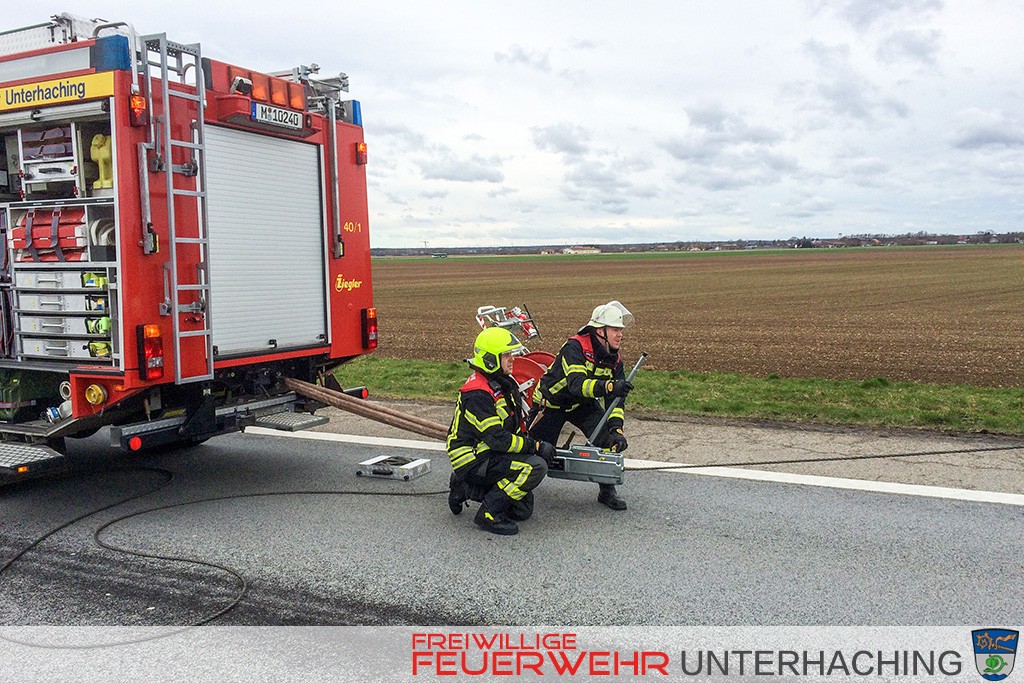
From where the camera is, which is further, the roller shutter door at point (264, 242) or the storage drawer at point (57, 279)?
the roller shutter door at point (264, 242)

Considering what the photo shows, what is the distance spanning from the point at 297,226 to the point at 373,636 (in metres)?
4.21

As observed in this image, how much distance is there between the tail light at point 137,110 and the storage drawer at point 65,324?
55.5 inches

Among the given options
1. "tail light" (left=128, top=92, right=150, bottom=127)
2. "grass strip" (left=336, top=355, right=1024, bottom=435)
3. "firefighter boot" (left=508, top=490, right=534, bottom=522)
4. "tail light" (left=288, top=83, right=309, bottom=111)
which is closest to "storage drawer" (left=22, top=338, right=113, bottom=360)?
"tail light" (left=128, top=92, right=150, bottom=127)

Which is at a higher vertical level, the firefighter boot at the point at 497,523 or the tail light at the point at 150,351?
the tail light at the point at 150,351

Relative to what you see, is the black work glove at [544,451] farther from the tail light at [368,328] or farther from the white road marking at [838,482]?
the tail light at [368,328]

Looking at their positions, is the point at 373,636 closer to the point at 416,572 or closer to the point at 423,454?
the point at 416,572

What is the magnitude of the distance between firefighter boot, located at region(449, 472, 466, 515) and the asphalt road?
0.27ft

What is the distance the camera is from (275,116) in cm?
704

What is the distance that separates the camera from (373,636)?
14.4 feet

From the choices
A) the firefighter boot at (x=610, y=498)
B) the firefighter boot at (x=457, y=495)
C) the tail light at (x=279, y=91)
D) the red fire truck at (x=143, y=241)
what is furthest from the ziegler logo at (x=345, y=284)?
the firefighter boot at (x=610, y=498)

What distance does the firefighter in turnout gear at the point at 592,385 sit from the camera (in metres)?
6.63

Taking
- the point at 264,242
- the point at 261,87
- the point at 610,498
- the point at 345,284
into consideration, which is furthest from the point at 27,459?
the point at 610,498

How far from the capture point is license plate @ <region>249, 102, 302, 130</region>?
6832 mm

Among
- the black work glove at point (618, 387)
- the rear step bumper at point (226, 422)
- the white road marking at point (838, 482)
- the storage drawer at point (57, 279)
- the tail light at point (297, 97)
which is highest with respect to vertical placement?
the tail light at point (297, 97)
